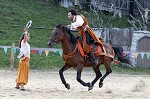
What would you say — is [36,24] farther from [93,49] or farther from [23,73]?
[23,73]

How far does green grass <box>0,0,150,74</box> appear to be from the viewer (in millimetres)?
20297

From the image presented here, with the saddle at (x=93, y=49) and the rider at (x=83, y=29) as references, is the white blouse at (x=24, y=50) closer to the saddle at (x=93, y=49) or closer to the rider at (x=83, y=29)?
the rider at (x=83, y=29)

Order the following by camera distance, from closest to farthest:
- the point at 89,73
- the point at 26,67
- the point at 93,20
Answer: the point at 26,67 → the point at 89,73 → the point at 93,20

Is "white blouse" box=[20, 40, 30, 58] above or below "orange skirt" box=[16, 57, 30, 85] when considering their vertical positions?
above

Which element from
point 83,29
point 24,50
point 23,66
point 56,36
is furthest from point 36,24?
point 56,36

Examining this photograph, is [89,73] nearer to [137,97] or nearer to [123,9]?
[137,97]

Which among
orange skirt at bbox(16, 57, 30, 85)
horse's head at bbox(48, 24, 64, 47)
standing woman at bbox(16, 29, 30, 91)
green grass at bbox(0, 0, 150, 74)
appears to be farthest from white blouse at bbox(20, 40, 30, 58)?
green grass at bbox(0, 0, 150, 74)

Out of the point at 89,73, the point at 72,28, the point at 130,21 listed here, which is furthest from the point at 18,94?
the point at 130,21

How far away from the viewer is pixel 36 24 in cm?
2548

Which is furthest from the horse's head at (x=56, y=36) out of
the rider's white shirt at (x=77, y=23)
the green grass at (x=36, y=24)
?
the green grass at (x=36, y=24)

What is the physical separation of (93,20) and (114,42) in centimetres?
473

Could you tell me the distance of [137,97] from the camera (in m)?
11.2

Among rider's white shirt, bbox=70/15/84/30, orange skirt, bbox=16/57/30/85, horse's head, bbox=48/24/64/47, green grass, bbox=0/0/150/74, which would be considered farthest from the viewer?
green grass, bbox=0/0/150/74

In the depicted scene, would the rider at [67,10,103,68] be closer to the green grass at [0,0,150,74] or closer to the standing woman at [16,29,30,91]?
the standing woman at [16,29,30,91]
